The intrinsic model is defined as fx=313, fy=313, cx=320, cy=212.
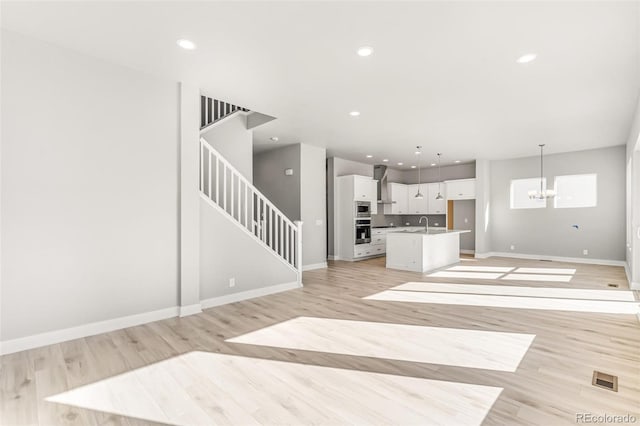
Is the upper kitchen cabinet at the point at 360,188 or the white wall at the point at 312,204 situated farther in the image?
the upper kitchen cabinet at the point at 360,188

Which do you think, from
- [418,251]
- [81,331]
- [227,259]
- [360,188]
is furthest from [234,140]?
[418,251]

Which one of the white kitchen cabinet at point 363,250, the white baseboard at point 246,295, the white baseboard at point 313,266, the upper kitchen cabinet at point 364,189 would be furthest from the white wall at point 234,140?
the white kitchen cabinet at point 363,250

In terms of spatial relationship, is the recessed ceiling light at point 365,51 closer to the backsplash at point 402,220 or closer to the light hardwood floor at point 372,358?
the light hardwood floor at point 372,358

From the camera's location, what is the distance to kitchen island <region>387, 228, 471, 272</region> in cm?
688

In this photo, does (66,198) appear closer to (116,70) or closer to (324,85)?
(116,70)

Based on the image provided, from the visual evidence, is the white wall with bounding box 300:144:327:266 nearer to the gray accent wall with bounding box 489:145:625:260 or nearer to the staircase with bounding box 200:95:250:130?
the staircase with bounding box 200:95:250:130

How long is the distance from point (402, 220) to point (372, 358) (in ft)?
30.6

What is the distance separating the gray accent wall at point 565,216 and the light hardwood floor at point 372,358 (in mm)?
4030

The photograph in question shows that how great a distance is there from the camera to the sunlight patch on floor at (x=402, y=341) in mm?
2738

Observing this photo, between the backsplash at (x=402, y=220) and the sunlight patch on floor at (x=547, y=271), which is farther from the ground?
the backsplash at (x=402, y=220)

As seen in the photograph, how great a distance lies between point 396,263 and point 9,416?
21.3 ft

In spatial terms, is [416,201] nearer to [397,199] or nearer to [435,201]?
[435,201]

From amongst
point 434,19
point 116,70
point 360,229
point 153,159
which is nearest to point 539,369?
point 434,19

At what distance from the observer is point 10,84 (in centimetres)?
288
